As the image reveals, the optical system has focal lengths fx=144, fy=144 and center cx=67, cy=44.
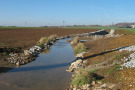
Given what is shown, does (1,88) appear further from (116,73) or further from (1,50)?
(1,50)

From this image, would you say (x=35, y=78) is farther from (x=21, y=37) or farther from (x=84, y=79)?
(x=21, y=37)

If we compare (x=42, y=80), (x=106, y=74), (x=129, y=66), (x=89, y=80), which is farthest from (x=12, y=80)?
(x=129, y=66)

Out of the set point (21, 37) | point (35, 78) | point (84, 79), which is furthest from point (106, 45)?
point (21, 37)

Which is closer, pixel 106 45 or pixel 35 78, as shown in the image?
pixel 35 78

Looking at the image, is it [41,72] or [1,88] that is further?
[41,72]

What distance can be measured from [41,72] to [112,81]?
5460mm

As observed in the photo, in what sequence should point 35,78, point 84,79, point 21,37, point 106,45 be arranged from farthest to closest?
1. point 21,37
2. point 106,45
3. point 35,78
4. point 84,79

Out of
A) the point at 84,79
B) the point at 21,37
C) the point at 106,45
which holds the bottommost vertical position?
the point at 84,79

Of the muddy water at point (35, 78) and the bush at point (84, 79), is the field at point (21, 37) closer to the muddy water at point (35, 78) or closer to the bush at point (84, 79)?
the muddy water at point (35, 78)

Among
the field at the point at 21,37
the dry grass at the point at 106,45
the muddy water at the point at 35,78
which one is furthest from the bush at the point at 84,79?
the field at the point at 21,37

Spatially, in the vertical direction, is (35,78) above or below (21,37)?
below

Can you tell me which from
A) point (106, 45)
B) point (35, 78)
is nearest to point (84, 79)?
point (35, 78)

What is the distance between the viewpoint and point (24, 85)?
27.7ft

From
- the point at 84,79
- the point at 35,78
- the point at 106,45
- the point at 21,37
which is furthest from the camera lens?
the point at 21,37
